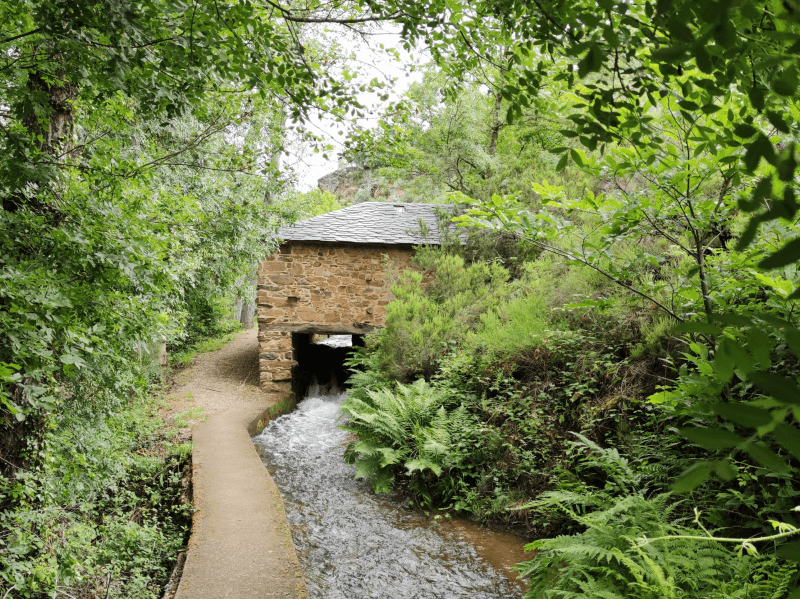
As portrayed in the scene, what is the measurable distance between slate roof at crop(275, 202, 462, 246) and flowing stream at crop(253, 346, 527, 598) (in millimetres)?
5487

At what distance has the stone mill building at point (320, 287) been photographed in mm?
11062

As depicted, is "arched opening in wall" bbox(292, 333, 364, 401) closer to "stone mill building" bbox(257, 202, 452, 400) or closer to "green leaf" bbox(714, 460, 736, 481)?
"stone mill building" bbox(257, 202, 452, 400)

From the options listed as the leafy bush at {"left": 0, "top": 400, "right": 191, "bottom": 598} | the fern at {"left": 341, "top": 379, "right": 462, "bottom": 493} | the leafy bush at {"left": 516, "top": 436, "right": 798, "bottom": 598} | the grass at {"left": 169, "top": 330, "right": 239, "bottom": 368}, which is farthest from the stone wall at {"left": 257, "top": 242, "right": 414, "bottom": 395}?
the leafy bush at {"left": 516, "top": 436, "right": 798, "bottom": 598}

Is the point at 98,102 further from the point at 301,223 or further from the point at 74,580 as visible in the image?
the point at 301,223

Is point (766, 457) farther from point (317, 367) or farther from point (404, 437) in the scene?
point (317, 367)

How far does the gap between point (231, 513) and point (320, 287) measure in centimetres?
692

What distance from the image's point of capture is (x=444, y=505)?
5.62 meters

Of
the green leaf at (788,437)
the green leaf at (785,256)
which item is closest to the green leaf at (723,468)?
the green leaf at (788,437)

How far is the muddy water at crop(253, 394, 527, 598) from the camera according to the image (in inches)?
154

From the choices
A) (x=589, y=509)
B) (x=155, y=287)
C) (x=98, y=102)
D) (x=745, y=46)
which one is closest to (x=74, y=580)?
(x=155, y=287)

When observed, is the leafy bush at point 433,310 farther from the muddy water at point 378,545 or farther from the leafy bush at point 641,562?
the leafy bush at point 641,562

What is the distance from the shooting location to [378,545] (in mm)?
4625

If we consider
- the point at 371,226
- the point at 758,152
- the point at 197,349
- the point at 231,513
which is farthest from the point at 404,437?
the point at 197,349

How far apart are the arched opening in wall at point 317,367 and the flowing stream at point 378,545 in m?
5.36
